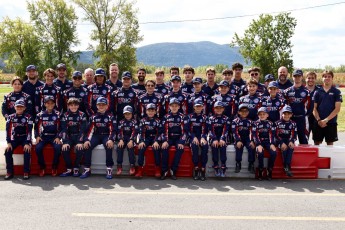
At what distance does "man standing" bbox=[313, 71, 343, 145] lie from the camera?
8320 millimetres

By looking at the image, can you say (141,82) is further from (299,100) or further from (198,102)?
(299,100)

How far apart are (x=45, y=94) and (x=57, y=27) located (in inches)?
1839

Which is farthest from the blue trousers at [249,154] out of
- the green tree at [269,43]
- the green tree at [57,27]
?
the green tree at [57,27]

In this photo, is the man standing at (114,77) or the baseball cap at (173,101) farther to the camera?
the man standing at (114,77)

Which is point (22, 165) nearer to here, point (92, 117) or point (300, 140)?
point (92, 117)

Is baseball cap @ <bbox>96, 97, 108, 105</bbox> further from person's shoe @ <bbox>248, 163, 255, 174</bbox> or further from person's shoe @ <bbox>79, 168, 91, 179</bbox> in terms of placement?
person's shoe @ <bbox>248, 163, 255, 174</bbox>

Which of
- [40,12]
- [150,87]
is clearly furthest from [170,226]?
[40,12]

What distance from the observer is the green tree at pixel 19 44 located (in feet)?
170

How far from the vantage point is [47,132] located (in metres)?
7.94

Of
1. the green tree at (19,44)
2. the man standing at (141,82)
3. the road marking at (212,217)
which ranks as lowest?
the road marking at (212,217)

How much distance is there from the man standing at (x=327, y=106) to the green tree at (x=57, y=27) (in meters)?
46.7

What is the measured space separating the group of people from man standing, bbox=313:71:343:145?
22mm

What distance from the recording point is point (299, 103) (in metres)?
8.30

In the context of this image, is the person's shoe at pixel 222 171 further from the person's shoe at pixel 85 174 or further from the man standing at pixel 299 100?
the person's shoe at pixel 85 174
